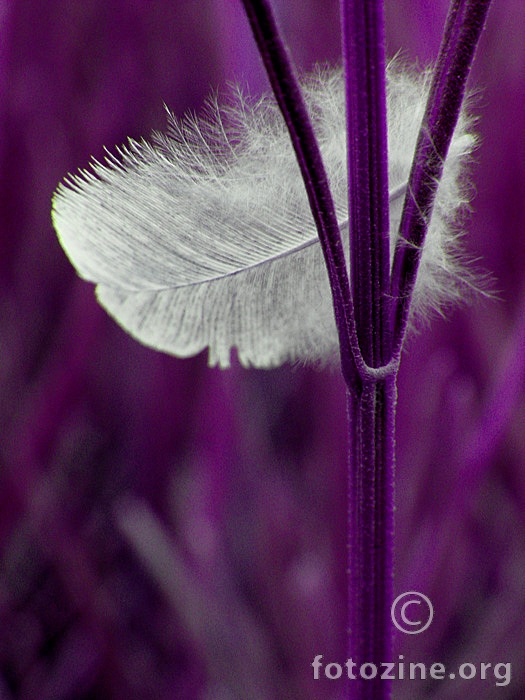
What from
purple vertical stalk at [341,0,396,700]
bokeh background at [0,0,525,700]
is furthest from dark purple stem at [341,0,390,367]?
bokeh background at [0,0,525,700]

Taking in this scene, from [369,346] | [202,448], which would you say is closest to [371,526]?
[369,346]

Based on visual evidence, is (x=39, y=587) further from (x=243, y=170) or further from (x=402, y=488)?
(x=243, y=170)

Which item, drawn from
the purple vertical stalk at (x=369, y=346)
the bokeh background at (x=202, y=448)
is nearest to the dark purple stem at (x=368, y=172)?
the purple vertical stalk at (x=369, y=346)

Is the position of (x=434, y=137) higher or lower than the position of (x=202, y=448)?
higher

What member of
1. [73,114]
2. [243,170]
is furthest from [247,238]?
[73,114]

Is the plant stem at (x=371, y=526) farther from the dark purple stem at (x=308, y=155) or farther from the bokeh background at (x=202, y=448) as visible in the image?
the bokeh background at (x=202, y=448)

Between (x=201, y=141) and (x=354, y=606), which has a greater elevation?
(x=201, y=141)

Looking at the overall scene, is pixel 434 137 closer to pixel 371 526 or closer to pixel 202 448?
pixel 371 526
